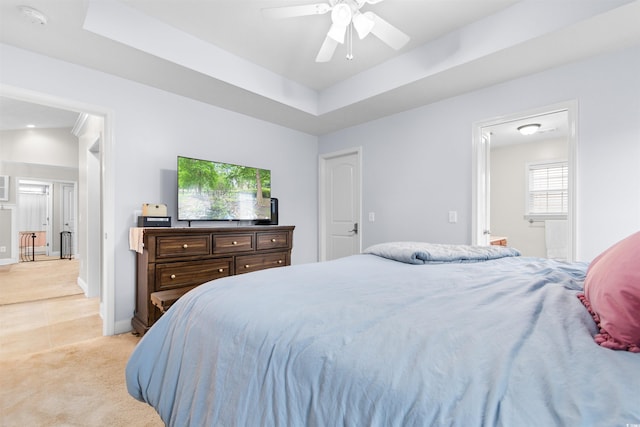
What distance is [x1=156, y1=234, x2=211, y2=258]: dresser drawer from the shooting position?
265 centimetres

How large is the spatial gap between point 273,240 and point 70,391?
6.81ft

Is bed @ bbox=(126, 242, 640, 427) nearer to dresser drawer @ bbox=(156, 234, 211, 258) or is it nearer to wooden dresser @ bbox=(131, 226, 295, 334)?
wooden dresser @ bbox=(131, 226, 295, 334)

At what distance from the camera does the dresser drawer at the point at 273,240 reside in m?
3.40

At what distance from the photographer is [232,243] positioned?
3133 millimetres

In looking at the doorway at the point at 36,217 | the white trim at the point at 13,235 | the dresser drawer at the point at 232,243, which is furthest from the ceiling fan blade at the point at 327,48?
the doorway at the point at 36,217

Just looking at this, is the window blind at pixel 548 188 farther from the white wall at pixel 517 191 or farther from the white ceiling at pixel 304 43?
the white ceiling at pixel 304 43

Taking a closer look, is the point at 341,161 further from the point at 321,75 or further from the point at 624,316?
the point at 624,316

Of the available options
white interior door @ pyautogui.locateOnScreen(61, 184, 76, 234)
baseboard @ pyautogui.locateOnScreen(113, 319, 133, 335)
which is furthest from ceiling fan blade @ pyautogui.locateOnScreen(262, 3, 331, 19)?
white interior door @ pyautogui.locateOnScreen(61, 184, 76, 234)

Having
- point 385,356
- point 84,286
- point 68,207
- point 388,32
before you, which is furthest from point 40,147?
point 385,356

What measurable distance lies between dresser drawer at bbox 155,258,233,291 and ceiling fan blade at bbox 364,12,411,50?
2.39 meters

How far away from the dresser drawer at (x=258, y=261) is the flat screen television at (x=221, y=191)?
504 millimetres

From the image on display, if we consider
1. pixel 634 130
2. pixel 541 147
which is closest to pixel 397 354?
pixel 634 130

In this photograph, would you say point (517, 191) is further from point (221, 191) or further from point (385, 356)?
point (385, 356)

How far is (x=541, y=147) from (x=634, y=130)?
9.75 ft
